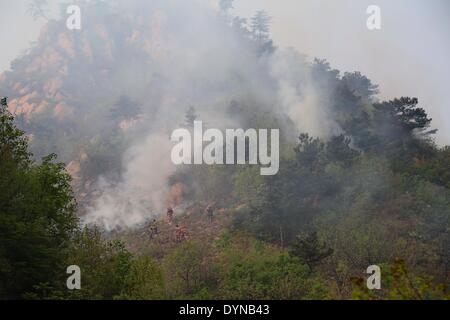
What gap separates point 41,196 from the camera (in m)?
20.5

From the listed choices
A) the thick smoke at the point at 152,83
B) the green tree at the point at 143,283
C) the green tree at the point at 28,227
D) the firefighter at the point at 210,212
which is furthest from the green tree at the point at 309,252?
the thick smoke at the point at 152,83

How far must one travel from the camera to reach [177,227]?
34062mm

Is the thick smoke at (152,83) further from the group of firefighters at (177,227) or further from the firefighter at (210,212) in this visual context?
the firefighter at (210,212)

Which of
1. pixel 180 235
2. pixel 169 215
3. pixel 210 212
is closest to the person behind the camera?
pixel 180 235

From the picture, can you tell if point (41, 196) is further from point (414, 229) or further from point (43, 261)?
point (414, 229)

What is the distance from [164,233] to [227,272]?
10.0 m

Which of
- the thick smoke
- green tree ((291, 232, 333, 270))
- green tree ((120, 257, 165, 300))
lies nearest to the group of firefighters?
the thick smoke

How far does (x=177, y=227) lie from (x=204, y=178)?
8250 millimetres

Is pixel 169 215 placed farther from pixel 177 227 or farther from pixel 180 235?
pixel 180 235

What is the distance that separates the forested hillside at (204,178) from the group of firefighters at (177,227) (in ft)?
0.91

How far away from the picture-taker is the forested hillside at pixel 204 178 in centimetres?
2014

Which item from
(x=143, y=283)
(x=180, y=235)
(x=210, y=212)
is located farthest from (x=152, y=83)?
(x=143, y=283)
